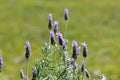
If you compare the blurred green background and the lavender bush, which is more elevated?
the blurred green background

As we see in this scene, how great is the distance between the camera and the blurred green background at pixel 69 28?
31.5m

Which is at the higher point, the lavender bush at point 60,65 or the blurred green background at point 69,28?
the blurred green background at point 69,28

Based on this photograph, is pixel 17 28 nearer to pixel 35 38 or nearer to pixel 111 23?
pixel 35 38

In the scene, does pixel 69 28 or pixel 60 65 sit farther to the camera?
pixel 69 28

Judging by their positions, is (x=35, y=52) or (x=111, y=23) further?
(x=111, y=23)

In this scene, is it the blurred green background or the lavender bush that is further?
the blurred green background

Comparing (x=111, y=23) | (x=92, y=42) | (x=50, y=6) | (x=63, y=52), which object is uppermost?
(x=50, y=6)

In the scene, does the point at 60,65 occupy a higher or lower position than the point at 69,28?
lower

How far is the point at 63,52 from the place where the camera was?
21.8 feet

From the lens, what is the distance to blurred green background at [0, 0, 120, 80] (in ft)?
103

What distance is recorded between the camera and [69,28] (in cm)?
3841

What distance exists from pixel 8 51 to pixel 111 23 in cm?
903

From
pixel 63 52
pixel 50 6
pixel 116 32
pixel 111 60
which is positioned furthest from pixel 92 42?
pixel 63 52

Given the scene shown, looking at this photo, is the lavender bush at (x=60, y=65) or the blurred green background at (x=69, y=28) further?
the blurred green background at (x=69, y=28)
